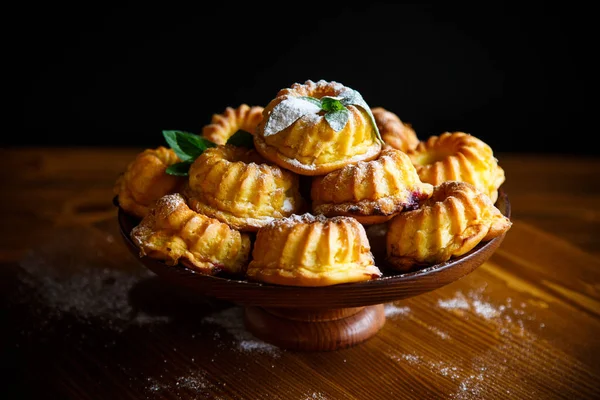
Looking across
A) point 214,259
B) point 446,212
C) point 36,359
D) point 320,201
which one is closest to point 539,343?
point 446,212

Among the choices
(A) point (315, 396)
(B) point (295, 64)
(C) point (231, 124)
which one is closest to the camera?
(A) point (315, 396)

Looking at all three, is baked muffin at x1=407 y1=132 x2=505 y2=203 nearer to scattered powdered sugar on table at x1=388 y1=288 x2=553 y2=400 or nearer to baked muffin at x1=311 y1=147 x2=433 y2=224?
baked muffin at x1=311 y1=147 x2=433 y2=224

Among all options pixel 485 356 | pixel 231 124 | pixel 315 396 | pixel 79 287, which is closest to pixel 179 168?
pixel 231 124

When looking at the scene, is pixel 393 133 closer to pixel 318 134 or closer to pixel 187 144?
pixel 318 134

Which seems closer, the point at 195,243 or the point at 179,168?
the point at 195,243

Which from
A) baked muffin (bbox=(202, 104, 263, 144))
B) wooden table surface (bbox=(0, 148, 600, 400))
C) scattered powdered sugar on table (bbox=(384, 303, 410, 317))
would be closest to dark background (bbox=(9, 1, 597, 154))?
wooden table surface (bbox=(0, 148, 600, 400))

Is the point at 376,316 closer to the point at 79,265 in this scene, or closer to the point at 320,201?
the point at 320,201
